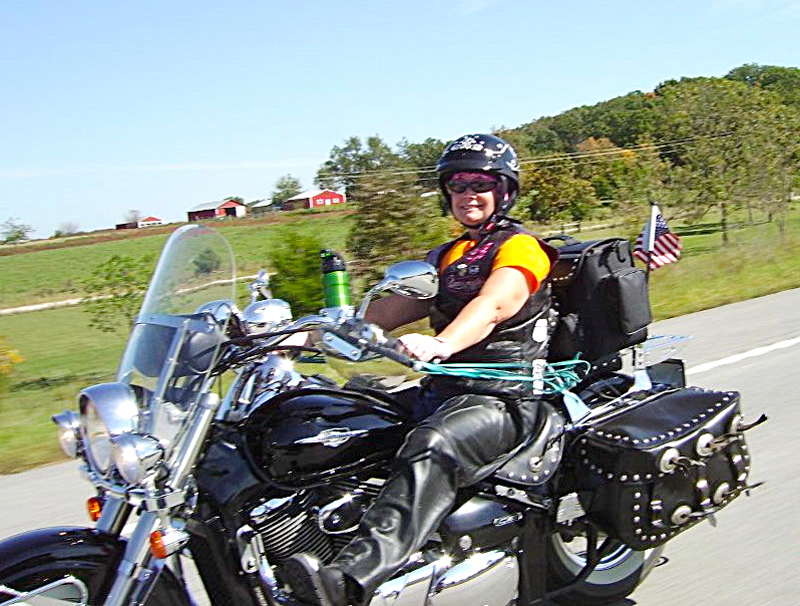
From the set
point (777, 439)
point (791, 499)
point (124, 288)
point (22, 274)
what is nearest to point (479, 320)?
point (791, 499)

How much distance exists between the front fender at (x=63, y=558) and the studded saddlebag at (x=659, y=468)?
1.57m

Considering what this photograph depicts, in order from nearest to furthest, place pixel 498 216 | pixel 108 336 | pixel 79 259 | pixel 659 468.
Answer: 1. pixel 659 468
2. pixel 498 216
3. pixel 108 336
4. pixel 79 259

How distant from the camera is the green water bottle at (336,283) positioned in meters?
2.99

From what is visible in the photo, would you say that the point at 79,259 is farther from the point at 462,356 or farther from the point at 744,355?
the point at 462,356

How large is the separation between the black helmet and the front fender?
1.75m

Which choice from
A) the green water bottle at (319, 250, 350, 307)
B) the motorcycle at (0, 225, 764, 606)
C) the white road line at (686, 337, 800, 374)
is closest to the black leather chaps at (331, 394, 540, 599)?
the motorcycle at (0, 225, 764, 606)

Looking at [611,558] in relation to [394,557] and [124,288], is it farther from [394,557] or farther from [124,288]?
[124,288]

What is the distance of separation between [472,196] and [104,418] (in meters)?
1.64

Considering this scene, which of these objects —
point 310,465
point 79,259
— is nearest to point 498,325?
point 310,465

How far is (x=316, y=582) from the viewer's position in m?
2.71

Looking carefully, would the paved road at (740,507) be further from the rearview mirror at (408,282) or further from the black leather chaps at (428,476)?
the rearview mirror at (408,282)

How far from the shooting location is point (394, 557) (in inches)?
111

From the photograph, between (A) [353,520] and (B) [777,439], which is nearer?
(A) [353,520]

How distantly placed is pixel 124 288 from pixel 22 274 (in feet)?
91.0
